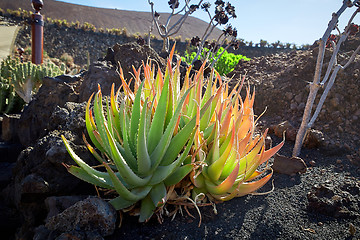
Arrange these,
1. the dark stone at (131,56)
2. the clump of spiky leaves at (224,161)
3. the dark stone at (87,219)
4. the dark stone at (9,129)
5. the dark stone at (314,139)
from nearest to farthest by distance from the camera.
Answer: the dark stone at (87,219) → the clump of spiky leaves at (224,161) → the dark stone at (314,139) → the dark stone at (131,56) → the dark stone at (9,129)

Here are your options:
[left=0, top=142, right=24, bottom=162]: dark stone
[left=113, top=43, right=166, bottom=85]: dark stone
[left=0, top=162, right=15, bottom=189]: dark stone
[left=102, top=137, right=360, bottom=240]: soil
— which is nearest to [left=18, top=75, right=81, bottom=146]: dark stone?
[left=0, top=162, right=15, bottom=189]: dark stone

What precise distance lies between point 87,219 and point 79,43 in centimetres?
2136

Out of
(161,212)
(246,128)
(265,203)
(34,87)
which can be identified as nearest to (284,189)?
(265,203)

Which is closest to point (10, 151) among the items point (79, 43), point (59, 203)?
point (59, 203)

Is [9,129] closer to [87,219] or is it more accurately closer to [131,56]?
[131,56]

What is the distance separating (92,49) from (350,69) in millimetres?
20142

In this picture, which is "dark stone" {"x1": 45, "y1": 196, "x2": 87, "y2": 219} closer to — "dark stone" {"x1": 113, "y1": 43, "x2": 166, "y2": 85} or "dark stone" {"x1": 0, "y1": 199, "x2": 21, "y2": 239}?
"dark stone" {"x1": 0, "y1": 199, "x2": 21, "y2": 239}

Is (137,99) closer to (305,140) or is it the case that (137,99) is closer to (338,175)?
(338,175)

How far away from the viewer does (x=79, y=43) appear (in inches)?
798

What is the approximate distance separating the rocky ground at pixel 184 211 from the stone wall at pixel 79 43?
1859cm

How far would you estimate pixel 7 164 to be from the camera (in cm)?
328

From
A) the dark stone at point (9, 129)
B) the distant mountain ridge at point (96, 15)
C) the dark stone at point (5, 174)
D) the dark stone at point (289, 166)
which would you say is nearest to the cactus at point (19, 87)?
the dark stone at point (9, 129)

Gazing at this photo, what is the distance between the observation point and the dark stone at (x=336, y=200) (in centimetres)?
148

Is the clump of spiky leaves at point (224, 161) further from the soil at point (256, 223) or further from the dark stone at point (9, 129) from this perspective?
the dark stone at point (9, 129)
